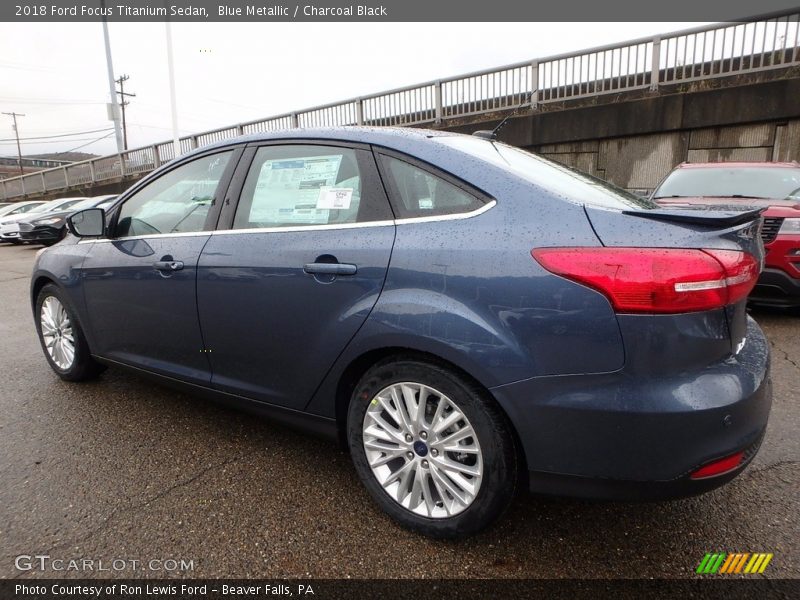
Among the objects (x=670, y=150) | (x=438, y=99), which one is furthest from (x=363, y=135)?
(x=438, y=99)

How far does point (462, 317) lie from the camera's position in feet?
5.92

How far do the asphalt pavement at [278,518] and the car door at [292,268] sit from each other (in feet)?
1.45

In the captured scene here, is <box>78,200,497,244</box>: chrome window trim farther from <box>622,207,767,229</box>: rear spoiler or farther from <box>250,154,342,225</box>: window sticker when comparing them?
<box>622,207,767,229</box>: rear spoiler

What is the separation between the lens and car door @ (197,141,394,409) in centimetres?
210

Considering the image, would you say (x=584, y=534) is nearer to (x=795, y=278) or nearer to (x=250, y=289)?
(x=250, y=289)

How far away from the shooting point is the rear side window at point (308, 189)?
2199 millimetres

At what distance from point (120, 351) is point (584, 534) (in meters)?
2.69

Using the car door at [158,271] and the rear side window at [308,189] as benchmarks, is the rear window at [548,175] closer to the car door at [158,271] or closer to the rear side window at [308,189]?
the rear side window at [308,189]

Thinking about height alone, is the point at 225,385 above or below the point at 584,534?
above

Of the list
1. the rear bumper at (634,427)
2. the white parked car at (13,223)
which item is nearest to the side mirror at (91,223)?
the rear bumper at (634,427)

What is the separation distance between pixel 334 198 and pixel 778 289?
437 centimetres

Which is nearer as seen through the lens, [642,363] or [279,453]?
[642,363]

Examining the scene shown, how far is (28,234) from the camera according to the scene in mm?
13906

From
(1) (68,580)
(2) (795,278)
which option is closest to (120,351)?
(1) (68,580)
